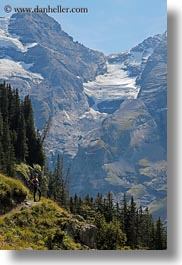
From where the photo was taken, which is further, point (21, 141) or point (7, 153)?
point (21, 141)

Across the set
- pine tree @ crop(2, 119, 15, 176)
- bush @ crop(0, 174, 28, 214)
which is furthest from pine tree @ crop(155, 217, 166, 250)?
pine tree @ crop(2, 119, 15, 176)

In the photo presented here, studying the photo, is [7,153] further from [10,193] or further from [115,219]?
[115,219]

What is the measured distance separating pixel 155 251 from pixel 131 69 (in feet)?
25.6

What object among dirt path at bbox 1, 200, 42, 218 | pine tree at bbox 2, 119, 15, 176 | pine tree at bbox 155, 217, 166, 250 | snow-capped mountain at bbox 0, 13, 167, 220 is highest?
snow-capped mountain at bbox 0, 13, 167, 220

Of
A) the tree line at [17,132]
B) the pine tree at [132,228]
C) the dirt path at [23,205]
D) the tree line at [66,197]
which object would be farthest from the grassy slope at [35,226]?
the tree line at [17,132]

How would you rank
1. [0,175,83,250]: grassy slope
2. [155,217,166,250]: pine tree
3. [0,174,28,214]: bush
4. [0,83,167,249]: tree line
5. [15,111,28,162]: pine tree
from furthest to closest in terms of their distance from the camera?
1. [15,111,28,162]: pine tree
2. [0,174,28,214]: bush
3. [0,83,167,249]: tree line
4. [0,175,83,250]: grassy slope
5. [155,217,166,250]: pine tree

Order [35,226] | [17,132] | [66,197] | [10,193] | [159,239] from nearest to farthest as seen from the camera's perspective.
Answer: [159,239], [35,226], [10,193], [66,197], [17,132]

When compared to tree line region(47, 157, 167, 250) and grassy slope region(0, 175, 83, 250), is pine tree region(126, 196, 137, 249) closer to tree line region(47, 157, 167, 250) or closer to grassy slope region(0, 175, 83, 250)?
tree line region(47, 157, 167, 250)

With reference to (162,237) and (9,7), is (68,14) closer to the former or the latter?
(9,7)

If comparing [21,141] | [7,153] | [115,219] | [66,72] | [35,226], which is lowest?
[35,226]

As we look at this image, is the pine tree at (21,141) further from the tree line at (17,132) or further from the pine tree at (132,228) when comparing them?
the pine tree at (132,228)

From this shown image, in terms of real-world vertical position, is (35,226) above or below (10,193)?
below

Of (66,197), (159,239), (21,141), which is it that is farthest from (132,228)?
(21,141)

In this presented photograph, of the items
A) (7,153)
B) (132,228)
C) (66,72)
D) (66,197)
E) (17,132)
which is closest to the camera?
(132,228)
